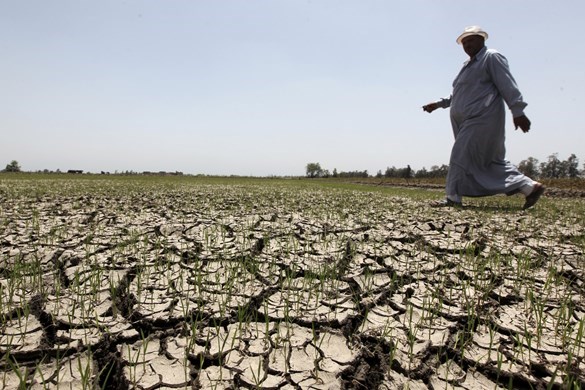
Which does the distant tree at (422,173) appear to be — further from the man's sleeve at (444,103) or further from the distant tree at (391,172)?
the man's sleeve at (444,103)

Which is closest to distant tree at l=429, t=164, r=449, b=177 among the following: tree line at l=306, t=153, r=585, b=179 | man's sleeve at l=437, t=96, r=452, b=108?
tree line at l=306, t=153, r=585, b=179

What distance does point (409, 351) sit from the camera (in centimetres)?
126

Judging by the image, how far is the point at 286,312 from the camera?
1452 mm

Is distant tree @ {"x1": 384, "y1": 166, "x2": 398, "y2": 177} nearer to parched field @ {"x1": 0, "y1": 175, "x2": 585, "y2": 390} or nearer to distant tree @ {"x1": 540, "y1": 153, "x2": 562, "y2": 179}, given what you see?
distant tree @ {"x1": 540, "y1": 153, "x2": 562, "y2": 179}

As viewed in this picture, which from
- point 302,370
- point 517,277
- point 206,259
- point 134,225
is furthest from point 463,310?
point 134,225

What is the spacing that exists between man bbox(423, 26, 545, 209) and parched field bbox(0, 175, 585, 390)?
199 centimetres

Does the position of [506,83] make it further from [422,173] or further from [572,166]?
[572,166]

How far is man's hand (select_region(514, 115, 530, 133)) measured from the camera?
4.48m

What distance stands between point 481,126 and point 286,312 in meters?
4.79

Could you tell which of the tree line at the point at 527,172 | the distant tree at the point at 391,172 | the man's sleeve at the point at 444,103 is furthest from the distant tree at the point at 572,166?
the man's sleeve at the point at 444,103

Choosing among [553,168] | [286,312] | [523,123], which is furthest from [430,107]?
[553,168]

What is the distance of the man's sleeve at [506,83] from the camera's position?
4531mm

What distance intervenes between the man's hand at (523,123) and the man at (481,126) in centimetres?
26

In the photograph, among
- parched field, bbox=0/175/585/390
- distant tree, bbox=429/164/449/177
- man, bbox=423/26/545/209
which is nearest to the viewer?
parched field, bbox=0/175/585/390
